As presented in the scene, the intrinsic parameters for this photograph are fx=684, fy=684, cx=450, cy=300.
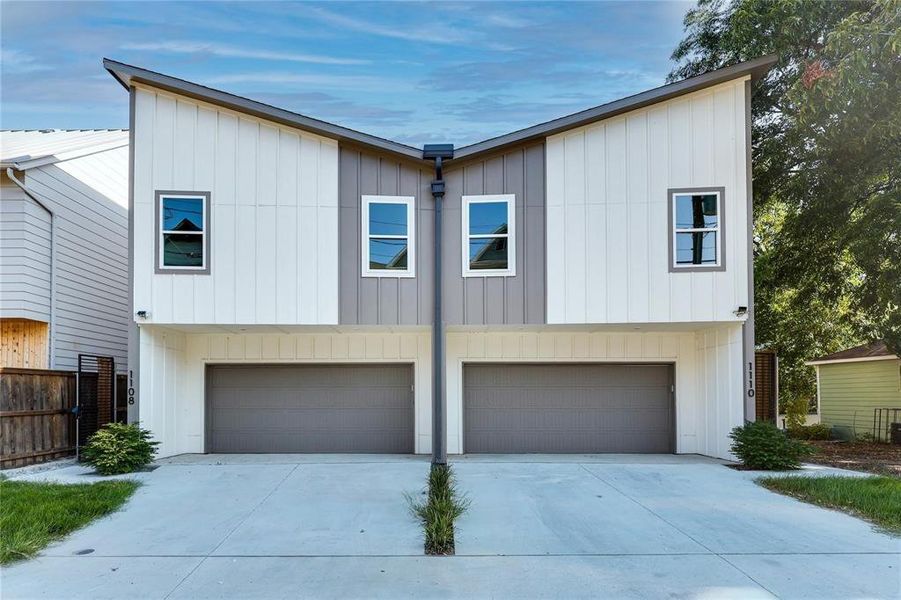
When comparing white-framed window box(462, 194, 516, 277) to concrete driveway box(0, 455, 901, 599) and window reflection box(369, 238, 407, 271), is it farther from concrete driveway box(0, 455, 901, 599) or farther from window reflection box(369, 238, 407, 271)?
concrete driveway box(0, 455, 901, 599)

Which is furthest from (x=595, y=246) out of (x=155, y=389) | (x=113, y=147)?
(x=113, y=147)

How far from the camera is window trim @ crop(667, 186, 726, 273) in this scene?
1075cm

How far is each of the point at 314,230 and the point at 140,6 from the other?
210 inches

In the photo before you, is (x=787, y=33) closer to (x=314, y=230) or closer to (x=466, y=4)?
(x=466, y=4)

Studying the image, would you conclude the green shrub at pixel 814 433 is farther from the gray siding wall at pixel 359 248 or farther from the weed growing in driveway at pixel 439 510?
the weed growing in driveway at pixel 439 510

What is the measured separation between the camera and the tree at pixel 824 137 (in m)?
10.9

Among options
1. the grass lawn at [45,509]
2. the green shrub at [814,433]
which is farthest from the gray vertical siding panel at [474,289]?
the green shrub at [814,433]

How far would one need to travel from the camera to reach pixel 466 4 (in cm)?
1242

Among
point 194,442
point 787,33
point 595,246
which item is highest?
point 787,33

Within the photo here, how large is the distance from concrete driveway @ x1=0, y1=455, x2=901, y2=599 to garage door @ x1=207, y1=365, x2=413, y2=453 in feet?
9.91

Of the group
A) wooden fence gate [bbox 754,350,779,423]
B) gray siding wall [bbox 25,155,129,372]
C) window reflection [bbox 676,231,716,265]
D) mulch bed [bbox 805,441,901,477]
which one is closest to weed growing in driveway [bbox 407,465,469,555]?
window reflection [bbox 676,231,716,265]

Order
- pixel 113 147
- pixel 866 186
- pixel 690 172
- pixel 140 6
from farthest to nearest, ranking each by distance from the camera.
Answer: pixel 113 147, pixel 866 186, pixel 140 6, pixel 690 172

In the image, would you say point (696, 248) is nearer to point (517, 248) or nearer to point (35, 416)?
point (517, 248)

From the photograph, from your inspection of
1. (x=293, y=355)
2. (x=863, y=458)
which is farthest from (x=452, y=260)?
(x=863, y=458)
